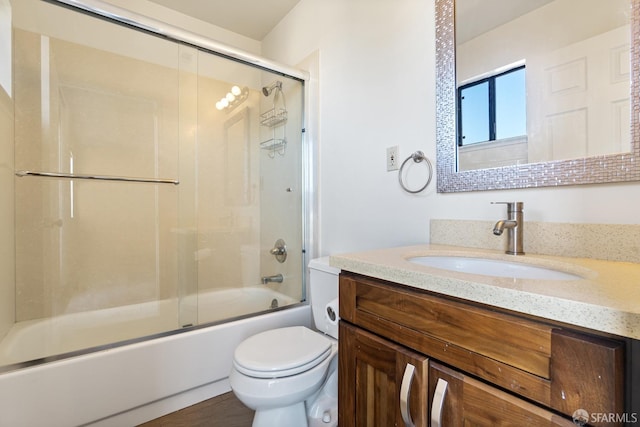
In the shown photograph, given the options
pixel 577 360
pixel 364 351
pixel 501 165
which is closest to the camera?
pixel 577 360

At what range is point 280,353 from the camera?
3.75 feet

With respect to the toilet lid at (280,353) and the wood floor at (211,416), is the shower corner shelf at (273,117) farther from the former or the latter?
the wood floor at (211,416)

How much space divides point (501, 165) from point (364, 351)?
0.78 m

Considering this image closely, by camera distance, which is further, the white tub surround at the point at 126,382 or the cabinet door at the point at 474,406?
the white tub surround at the point at 126,382

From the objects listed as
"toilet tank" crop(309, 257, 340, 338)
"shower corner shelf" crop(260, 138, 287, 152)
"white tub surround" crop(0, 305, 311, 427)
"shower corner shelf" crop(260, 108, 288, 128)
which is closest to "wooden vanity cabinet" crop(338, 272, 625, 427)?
"toilet tank" crop(309, 257, 340, 338)

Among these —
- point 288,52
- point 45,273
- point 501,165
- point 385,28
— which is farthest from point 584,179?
point 45,273

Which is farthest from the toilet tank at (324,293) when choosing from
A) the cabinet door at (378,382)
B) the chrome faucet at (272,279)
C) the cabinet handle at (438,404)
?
the cabinet handle at (438,404)

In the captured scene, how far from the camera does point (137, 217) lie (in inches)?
77.3

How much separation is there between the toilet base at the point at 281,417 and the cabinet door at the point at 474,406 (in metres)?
0.75

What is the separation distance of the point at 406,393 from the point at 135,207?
6.52 ft

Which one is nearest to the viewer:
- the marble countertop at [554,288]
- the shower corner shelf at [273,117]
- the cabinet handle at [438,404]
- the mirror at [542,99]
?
the marble countertop at [554,288]

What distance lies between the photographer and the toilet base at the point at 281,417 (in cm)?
112

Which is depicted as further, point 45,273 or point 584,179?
point 45,273

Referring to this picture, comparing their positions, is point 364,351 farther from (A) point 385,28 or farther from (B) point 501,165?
(A) point 385,28
